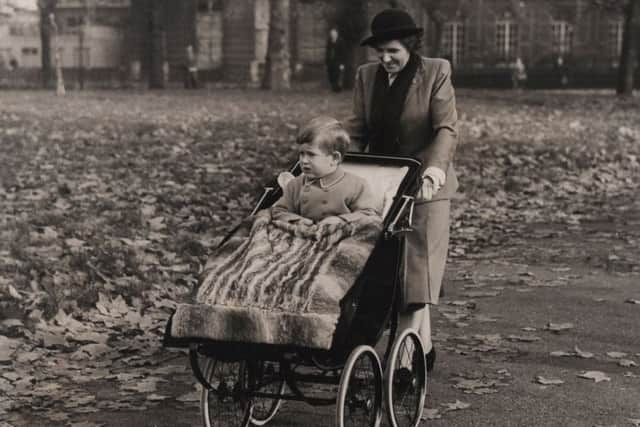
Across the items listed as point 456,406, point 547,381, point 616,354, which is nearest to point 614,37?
point 616,354

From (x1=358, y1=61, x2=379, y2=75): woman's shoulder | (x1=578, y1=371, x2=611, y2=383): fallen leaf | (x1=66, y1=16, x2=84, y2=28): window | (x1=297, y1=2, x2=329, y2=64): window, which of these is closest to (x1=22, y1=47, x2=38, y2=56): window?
(x1=66, y1=16, x2=84, y2=28): window

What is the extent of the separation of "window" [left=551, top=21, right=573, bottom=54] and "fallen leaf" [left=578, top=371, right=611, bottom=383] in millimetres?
45882

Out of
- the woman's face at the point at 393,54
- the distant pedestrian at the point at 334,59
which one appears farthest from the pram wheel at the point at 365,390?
the distant pedestrian at the point at 334,59

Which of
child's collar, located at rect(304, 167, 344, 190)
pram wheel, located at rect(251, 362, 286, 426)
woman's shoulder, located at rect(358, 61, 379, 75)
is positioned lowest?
pram wheel, located at rect(251, 362, 286, 426)

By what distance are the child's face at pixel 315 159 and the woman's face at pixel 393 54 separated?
0.78 meters

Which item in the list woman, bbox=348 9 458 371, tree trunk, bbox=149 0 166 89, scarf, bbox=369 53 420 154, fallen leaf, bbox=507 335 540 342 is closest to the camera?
woman, bbox=348 9 458 371

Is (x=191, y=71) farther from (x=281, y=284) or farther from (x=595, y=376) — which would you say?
(x=281, y=284)

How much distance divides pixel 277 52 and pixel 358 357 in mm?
33765

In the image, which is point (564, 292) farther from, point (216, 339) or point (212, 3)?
point (212, 3)

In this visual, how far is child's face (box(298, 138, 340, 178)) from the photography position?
4559mm

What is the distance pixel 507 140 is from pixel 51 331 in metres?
13.5

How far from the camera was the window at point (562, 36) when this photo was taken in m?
50.7

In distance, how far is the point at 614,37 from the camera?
5162cm

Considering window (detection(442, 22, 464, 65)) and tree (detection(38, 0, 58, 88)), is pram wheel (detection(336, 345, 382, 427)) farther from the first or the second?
window (detection(442, 22, 464, 65))
